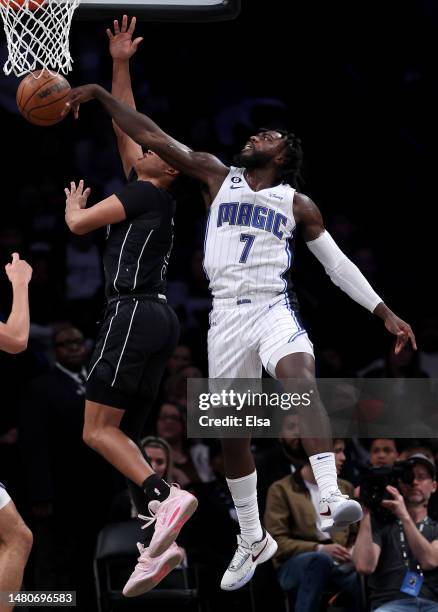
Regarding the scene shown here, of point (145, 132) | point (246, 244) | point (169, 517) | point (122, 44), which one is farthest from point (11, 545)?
point (122, 44)

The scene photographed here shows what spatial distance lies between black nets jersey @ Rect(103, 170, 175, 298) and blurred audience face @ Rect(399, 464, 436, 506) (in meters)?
2.64

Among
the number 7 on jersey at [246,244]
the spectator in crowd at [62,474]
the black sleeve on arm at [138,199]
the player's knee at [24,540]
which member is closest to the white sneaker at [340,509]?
the number 7 on jersey at [246,244]

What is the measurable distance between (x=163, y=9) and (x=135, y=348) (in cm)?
220

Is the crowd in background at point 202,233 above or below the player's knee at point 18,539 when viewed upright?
above

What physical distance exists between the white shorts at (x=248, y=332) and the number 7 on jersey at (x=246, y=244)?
231 millimetres

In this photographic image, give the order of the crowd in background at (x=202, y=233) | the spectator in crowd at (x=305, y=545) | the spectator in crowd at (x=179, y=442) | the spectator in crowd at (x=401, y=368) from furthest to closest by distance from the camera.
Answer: the spectator in crowd at (x=401, y=368)
the spectator in crowd at (x=179, y=442)
the crowd in background at (x=202, y=233)
the spectator in crowd at (x=305, y=545)

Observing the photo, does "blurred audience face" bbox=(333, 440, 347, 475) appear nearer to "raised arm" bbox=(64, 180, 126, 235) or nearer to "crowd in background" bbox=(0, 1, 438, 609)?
"crowd in background" bbox=(0, 1, 438, 609)

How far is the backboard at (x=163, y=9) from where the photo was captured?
8.07m

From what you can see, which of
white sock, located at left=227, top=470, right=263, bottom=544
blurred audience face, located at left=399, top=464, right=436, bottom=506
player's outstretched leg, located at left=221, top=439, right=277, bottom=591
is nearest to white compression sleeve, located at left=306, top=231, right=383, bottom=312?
player's outstretched leg, located at left=221, top=439, right=277, bottom=591

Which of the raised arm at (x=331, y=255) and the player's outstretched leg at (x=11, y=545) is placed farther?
the raised arm at (x=331, y=255)

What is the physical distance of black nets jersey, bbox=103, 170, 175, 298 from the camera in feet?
25.2

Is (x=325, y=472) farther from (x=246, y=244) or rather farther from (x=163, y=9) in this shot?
(x=163, y=9)

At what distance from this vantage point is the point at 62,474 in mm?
10016

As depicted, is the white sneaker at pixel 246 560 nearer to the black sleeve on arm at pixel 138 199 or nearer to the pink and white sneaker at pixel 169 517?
the pink and white sneaker at pixel 169 517
